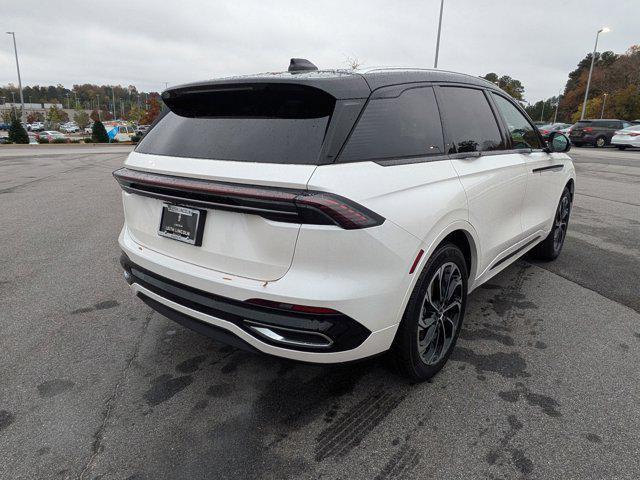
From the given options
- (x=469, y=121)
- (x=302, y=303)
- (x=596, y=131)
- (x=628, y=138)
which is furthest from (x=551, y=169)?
(x=596, y=131)

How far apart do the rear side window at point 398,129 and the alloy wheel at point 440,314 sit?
0.69m

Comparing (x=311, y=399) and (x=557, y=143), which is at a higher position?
(x=557, y=143)

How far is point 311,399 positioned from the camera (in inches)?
97.8

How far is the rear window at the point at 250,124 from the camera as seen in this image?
79.7 inches

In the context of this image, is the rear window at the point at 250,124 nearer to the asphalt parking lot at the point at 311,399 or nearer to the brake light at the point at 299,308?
the brake light at the point at 299,308

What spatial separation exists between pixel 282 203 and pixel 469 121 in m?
1.73

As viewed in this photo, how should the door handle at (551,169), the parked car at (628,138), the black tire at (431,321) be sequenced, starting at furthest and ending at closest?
the parked car at (628,138) → the door handle at (551,169) → the black tire at (431,321)

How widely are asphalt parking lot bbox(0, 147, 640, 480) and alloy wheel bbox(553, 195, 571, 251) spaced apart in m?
0.80

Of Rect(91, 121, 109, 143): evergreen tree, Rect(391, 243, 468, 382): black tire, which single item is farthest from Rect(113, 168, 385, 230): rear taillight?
Rect(91, 121, 109, 143): evergreen tree

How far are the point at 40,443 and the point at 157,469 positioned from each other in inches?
24.6

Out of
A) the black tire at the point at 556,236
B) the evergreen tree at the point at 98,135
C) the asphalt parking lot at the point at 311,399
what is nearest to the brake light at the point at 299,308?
the asphalt parking lot at the point at 311,399

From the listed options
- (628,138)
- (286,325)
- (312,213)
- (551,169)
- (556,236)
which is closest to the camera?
(312,213)

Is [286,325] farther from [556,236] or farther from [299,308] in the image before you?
[556,236]

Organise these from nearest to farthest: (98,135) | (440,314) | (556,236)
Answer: (440,314) → (556,236) → (98,135)
